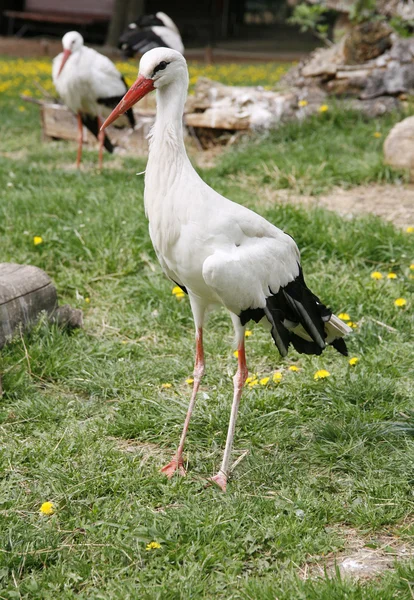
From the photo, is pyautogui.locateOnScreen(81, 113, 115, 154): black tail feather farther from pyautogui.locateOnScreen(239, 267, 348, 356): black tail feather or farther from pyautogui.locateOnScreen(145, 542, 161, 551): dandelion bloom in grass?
pyautogui.locateOnScreen(145, 542, 161, 551): dandelion bloom in grass

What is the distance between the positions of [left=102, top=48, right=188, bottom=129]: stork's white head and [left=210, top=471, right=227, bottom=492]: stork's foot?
4.86ft

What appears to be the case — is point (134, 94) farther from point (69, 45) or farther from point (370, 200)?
point (69, 45)

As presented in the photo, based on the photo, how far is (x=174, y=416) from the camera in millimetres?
3744

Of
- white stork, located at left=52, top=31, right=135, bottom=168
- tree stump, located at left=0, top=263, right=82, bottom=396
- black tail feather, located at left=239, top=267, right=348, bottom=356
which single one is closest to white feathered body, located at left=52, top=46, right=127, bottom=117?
white stork, located at left=52, top=31, right=135, bottom=168

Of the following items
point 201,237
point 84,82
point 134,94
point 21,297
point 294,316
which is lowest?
point 21,297

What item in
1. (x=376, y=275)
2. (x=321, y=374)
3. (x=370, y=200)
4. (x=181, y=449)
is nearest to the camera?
(x=181, y=449)

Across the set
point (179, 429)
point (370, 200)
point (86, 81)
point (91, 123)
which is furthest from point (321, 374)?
point (91, 123)

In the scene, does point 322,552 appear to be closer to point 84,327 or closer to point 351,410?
point 351,410

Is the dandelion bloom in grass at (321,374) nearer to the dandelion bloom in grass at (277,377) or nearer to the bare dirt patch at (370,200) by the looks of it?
the dandelion bloom in grass at (277,377)

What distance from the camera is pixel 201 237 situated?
3051 mm

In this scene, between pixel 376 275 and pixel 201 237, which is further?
pixel 376 275

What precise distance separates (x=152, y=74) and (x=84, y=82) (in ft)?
16.7

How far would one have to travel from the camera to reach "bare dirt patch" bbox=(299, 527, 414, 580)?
2.70 m

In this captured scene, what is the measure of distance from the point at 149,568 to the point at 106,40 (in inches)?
754
